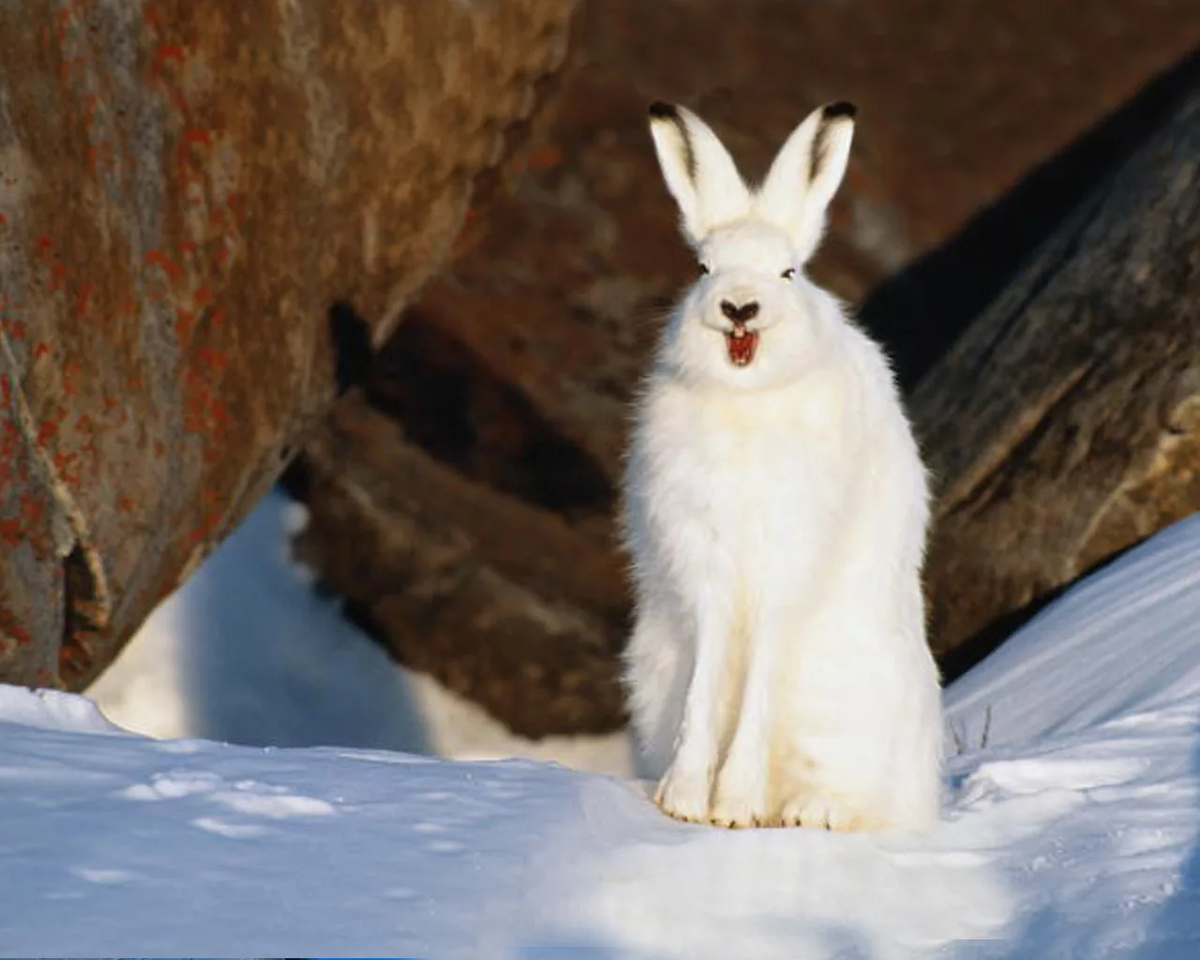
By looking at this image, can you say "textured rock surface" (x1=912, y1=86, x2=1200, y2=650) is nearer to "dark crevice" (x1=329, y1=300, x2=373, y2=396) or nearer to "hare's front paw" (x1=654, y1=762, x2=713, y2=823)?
"dark crevice" (x1=329, y1=300, x2=373, y2=396)

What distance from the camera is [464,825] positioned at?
3844 millimetres

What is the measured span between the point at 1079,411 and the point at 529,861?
3.97m

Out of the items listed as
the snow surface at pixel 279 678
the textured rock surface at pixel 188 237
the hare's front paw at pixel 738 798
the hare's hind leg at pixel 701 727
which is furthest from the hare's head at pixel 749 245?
the snow surface at pixel 279 678

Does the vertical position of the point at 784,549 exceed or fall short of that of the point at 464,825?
it exceeds it

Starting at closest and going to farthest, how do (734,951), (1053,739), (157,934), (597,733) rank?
(157,934)
(734,951)
(1053,739)
(597,733)

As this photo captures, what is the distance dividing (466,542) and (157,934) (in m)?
6.07

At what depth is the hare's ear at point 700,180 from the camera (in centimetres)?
454

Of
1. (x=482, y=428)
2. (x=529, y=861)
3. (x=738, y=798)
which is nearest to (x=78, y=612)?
(x=738, y=798)

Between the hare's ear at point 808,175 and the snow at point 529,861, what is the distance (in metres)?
1.22

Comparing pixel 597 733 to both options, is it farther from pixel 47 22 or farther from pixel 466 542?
pixel 47 22

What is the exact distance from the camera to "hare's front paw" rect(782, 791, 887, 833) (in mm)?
4328

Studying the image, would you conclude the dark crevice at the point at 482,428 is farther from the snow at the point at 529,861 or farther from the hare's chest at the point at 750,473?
the hare's chest at the point at 750,473

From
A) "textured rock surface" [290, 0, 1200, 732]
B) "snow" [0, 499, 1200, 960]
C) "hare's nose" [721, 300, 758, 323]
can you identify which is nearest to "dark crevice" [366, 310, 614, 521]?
"textured rock surface" [290, 0, 1200, 732]

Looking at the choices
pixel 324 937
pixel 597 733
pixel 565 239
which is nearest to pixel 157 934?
pixel 324 937
